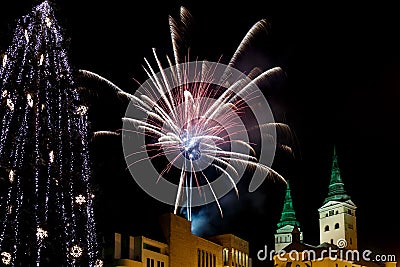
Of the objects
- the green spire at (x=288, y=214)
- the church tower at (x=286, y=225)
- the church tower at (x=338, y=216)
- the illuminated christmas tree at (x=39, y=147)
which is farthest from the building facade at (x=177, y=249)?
the green spire at (x=288, y=214)

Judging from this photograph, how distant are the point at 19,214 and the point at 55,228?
6.01ft

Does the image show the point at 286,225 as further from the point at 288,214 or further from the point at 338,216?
the point at 338,216

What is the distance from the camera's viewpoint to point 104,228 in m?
44.8

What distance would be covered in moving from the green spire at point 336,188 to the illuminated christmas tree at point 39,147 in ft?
267

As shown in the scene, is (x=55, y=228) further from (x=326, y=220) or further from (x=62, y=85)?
(x=326, y=220)

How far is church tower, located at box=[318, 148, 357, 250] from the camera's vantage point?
99.1 metres

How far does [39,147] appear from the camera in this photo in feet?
73.5

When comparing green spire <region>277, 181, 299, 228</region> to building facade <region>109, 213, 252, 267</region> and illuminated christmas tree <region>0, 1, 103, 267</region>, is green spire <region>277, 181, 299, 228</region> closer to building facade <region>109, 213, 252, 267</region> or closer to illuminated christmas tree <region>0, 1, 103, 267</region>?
building facade <region>109, 213, 252, 267</region>

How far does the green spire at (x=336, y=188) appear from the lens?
329 ft

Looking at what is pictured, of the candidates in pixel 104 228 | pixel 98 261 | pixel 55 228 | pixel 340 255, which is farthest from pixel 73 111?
pixel 340 255

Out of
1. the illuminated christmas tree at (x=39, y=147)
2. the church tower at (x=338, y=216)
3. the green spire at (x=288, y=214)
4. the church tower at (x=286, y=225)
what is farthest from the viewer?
the green spire at (x=288, y=214)

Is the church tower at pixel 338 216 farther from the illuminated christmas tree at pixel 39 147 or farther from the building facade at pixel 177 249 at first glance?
the illuminated christmas tree at pixel 39 147

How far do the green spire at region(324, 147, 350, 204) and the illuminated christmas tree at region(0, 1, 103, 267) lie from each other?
81.3 meters

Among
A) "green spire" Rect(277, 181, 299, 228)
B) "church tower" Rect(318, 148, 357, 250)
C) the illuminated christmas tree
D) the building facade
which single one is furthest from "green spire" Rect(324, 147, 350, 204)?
the illuminated christmas tree
